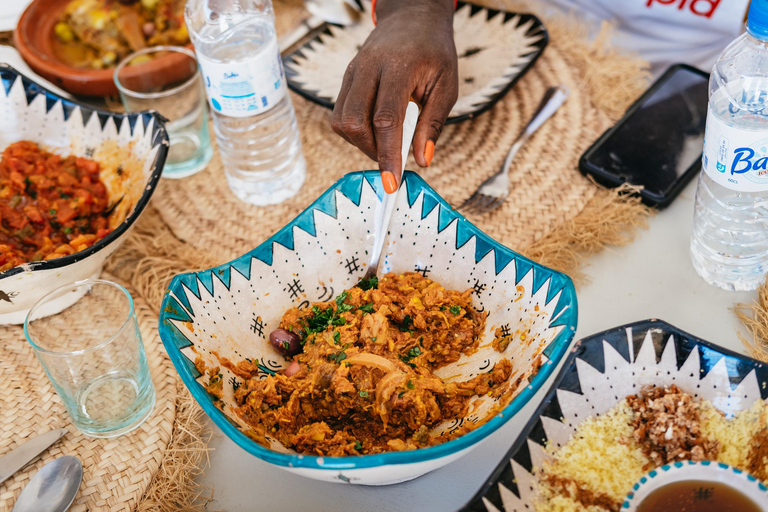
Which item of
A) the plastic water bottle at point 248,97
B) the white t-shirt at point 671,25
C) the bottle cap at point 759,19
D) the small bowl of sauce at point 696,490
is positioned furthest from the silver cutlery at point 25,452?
the white t-shirt at point 671,25

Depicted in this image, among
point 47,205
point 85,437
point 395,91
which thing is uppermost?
point 395,91

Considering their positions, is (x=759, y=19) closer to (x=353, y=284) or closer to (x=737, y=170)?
(x=737, y=170)

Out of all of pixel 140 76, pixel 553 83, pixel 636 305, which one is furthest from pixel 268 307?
pixel 553 83

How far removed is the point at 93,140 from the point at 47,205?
242 millimetres

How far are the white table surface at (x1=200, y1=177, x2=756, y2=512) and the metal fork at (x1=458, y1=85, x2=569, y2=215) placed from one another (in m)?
0.31

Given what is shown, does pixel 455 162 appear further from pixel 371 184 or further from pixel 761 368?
pixel 761 368

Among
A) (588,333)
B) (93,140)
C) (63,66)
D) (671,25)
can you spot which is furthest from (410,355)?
(671,25)

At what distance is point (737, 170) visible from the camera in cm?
129

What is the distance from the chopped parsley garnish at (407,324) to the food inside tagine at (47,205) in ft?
2.75

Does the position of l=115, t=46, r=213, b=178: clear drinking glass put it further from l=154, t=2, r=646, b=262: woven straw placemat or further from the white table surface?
the white table surface

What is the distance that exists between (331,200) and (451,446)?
2.12 ft

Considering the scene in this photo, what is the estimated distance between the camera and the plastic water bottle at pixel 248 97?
1.63 metres

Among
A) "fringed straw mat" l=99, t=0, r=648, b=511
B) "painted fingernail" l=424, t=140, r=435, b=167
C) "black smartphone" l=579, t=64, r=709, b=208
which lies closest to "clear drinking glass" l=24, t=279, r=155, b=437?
"fringed straw mat" l=99, t=0, r=648, b=511

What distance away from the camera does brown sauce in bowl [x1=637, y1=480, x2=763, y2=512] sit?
100 centimetres
